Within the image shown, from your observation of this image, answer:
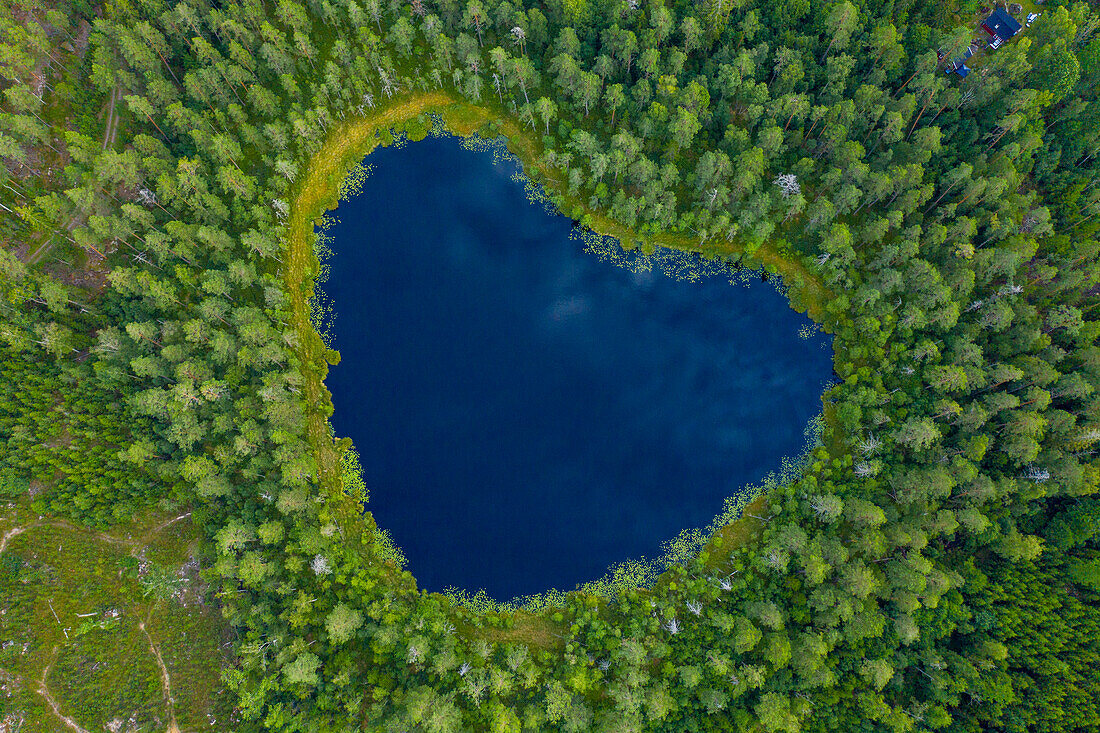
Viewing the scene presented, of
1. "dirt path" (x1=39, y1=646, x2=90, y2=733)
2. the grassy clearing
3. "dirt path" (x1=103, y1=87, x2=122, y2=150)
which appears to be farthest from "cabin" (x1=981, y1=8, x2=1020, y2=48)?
"dirt path" (x1=39, y1=646, x2=90, y2=733)

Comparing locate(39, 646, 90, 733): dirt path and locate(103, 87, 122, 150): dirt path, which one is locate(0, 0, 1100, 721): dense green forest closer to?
locate(103, 87, 122, 150): dirt path

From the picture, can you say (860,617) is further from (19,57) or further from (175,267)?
(19,57)

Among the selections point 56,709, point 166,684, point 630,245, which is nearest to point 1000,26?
point 630,245

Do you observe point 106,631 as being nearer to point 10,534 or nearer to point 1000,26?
point 10,534

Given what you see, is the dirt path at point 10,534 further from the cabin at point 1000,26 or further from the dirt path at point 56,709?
the cabin at point 1000,26

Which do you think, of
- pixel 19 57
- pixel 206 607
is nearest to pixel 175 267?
pixel 19 57

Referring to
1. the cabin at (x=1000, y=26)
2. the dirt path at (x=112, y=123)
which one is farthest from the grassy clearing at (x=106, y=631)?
the cabin at (x=1000, y=26)
